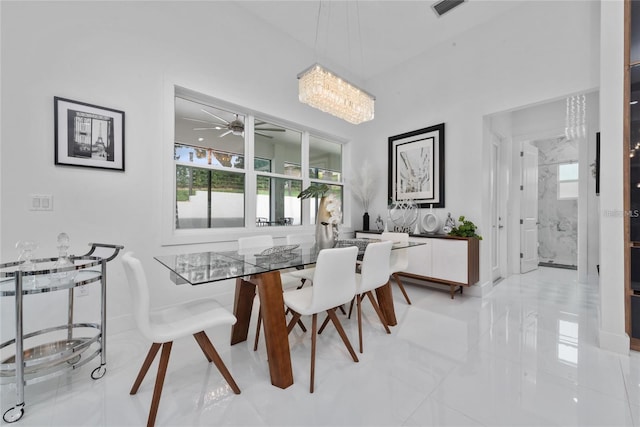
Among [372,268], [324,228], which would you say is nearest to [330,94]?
[324,228]

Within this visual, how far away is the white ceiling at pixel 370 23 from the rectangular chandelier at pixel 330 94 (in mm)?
1311

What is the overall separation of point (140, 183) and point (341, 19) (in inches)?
120

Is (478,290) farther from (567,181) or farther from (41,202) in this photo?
(41,202)

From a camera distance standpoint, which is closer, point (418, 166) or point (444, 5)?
point (444, 5)

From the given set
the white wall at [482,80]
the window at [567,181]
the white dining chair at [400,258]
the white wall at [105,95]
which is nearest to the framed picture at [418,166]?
the white wall at [482,80]

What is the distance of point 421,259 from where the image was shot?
3.55m

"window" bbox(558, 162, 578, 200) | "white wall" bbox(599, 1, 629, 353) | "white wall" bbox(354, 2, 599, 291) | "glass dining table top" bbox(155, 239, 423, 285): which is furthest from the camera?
"window" bbox(558, 162, 578, 200)

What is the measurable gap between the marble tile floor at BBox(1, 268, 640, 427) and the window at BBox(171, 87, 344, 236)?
1367 millimetres

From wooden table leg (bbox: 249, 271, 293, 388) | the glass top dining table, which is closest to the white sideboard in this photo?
the glass top dining table

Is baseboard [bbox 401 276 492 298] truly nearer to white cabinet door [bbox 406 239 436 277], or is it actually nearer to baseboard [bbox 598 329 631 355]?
white cabinet door [bbox 406 239 436 277]

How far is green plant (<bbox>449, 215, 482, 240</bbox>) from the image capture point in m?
3.27

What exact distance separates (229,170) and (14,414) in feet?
8.03

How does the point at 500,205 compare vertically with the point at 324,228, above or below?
above

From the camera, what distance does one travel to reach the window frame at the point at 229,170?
258cm
